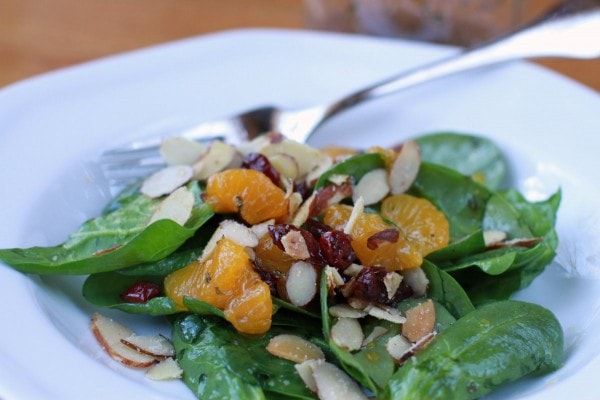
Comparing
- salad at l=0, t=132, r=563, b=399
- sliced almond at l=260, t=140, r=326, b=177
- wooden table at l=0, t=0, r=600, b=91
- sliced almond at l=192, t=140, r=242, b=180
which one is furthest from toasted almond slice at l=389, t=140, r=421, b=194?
wooden table at l=0, t=0, r=600, b=91

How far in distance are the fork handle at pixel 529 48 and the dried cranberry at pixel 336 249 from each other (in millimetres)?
919

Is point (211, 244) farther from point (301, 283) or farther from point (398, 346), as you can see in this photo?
point (398, 346)

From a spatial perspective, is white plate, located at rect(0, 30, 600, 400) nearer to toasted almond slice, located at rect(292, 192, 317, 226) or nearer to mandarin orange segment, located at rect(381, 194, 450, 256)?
mandarin orange segment, located at rect(381, 194, 450, 256)

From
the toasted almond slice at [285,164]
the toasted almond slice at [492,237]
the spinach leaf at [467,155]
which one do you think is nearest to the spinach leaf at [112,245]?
the toasted almond slice at [285,164]

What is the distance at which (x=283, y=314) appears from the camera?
5.91 feet

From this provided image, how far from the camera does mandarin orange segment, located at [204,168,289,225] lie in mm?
1884

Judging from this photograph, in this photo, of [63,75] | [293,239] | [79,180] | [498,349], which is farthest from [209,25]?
[498,349]

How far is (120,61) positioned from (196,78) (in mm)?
258

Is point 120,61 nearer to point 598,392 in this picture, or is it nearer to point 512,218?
point 512,218

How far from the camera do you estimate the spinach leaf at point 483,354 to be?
4.96 ft

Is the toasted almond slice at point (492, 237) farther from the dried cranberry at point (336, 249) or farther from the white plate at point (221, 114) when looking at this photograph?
the dried cranberry at point (336, 249)

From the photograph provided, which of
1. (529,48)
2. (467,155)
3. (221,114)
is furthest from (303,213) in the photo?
(529,48)

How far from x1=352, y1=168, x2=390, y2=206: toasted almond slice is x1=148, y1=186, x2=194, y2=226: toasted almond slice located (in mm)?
415

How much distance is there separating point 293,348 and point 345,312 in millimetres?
140
